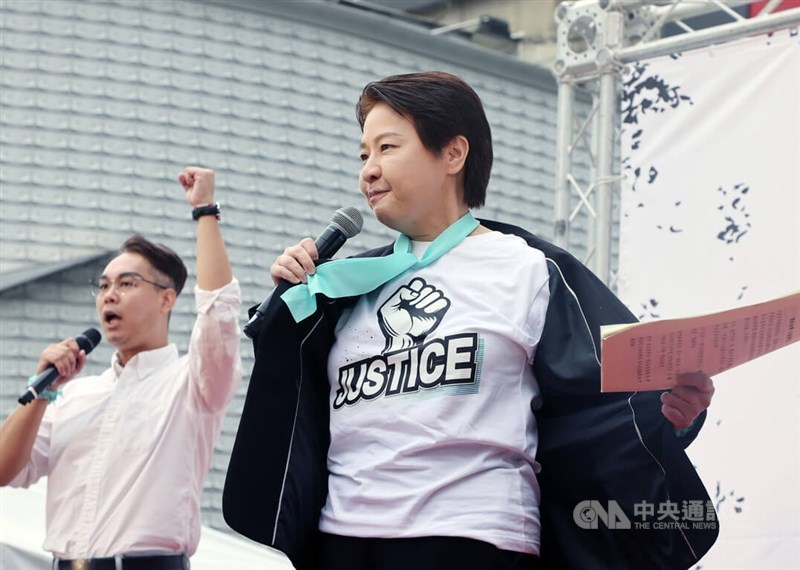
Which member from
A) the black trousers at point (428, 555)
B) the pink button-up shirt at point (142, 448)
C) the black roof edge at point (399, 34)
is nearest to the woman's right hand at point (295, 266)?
the black trousers at point (428, 555)

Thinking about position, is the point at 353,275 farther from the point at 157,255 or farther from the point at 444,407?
the point at 157,255

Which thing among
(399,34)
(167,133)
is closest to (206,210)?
(167,133)

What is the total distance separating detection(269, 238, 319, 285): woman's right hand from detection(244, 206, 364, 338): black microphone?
51 millimetres

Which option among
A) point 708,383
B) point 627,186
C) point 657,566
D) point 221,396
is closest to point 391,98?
point 708,383

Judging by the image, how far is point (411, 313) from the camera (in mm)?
2029

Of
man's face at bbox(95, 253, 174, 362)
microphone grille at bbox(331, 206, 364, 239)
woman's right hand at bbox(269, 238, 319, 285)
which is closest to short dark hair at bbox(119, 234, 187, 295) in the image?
man's face at bbox(95, 253, 174, 362)

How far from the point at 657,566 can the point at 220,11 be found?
240 inches

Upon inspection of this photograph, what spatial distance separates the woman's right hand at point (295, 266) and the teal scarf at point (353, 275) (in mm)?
15

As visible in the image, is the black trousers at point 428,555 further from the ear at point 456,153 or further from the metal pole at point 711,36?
the metal pole at point 711,36

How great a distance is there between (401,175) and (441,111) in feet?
0.50

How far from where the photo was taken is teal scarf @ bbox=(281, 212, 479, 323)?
81.7 inches

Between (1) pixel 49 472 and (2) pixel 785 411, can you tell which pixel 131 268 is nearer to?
(1) pixel 49 472

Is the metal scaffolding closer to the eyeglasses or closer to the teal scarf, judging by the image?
the eyeglasses

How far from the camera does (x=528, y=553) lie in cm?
193
